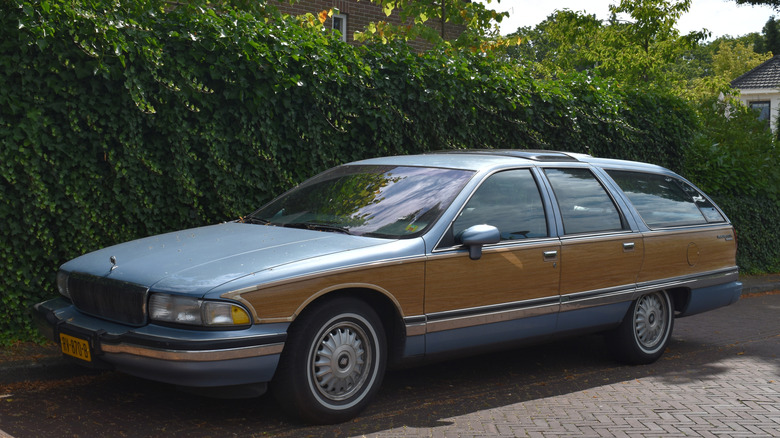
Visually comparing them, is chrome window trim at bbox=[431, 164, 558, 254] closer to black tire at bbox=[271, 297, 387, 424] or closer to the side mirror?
the side mirror

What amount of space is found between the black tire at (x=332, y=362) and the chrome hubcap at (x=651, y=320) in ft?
8.96

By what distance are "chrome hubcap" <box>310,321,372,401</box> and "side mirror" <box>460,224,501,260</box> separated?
37.2 inches

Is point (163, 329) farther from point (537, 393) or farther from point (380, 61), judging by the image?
point (380, 61)

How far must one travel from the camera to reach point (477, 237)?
217 inches

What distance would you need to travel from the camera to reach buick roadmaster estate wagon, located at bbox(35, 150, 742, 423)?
4680mm

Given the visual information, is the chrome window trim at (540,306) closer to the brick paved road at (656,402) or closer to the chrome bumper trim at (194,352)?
the brick paved road at (656,402)

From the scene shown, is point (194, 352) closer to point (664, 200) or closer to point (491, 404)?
point (491, 404)

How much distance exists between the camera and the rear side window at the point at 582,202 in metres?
6.43

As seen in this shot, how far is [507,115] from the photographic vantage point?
10.5 m

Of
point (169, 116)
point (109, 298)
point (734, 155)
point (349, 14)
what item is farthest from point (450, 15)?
point (109, 298)

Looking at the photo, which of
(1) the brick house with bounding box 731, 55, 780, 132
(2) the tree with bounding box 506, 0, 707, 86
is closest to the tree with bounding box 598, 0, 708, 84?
(2) the tree with bounding box 506, 0, 707, 86

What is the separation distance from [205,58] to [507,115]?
429 centimetres

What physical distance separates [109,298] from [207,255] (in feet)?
2.05

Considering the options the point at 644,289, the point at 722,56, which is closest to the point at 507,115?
the point at 644,289
